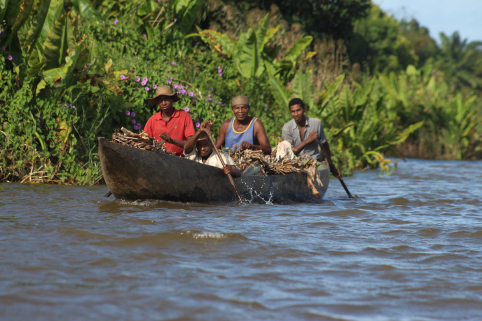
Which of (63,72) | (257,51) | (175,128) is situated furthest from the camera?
(257,51)

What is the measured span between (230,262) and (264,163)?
285 cm

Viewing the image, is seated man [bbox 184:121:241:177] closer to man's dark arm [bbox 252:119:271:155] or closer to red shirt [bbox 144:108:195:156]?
red shirt [bbox 144:108:195:156]

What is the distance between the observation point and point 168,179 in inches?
200

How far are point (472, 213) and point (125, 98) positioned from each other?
211 inches

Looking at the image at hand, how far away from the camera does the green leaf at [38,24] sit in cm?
654

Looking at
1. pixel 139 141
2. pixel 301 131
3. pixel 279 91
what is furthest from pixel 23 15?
pixel 279 91

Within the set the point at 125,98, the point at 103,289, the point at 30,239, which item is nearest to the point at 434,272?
the point at 103,289

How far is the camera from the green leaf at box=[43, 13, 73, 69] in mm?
6750

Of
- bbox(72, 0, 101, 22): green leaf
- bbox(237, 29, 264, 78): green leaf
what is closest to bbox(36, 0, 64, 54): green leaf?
bbox(72, 0, 101, 22): green leaf

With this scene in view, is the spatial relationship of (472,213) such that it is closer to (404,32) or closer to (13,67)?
(13,67)

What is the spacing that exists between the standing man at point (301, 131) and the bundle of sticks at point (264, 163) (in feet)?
1.98

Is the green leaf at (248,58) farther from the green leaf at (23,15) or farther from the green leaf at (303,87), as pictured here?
the green leaf at (23,15)

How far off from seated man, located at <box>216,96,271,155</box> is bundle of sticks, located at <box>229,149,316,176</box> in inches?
6.3

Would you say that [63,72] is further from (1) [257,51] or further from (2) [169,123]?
(1) [257,51]
